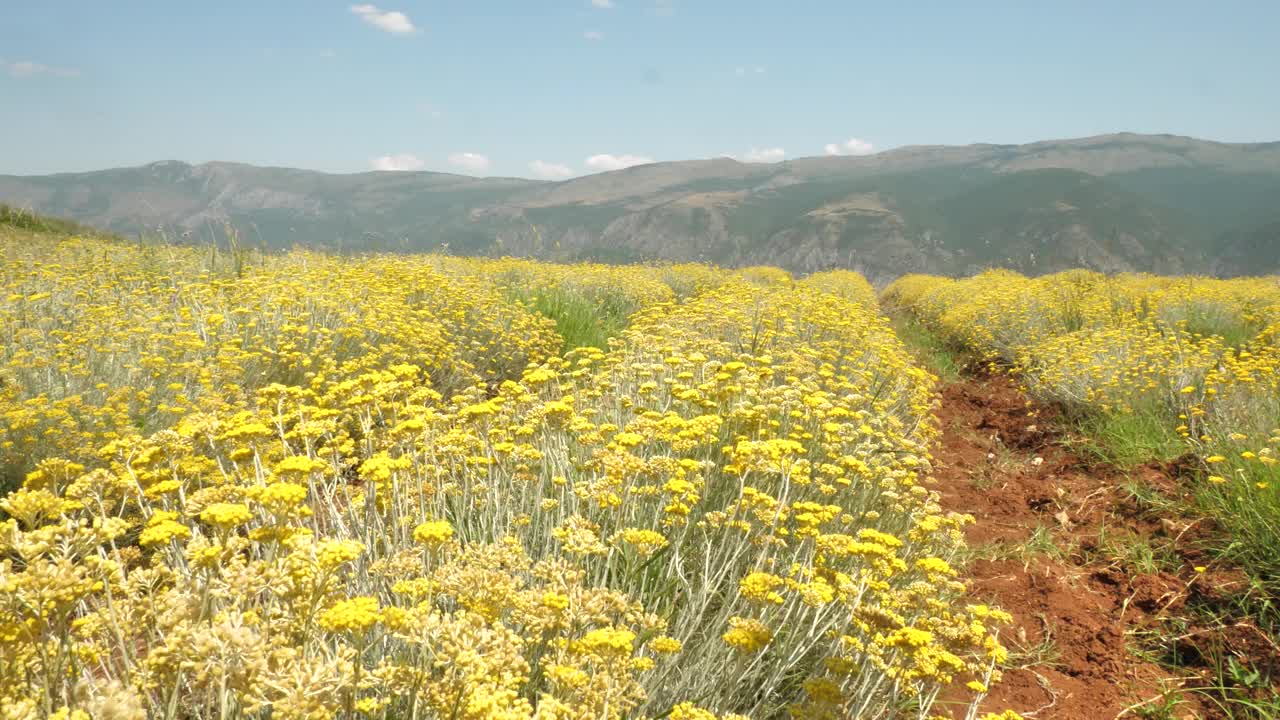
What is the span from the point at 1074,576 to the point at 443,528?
14.0ft

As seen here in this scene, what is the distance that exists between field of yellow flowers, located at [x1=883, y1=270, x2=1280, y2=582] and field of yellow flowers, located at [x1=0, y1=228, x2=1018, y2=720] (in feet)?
1.74

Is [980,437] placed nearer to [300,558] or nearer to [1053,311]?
[1053,311]

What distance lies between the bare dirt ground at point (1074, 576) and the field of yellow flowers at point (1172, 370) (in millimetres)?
355

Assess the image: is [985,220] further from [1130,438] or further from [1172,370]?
[1130,438]

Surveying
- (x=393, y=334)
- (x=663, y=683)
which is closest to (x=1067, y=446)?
(x=663, y=683)

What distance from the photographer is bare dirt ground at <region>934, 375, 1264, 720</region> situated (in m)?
3.29

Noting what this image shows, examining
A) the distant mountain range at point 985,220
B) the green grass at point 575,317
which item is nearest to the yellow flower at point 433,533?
the green grass at point 575,317

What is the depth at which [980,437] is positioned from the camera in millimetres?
7457

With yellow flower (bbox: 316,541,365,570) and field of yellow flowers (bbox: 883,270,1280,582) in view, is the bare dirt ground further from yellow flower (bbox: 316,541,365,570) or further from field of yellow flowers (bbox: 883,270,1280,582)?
yellow flower (bbox: 316,541,365,570)

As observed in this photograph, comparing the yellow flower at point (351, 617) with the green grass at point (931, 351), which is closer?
the yellow flower at point (351, 617)

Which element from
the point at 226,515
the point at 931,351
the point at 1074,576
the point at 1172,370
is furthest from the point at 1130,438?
the point at 226,515

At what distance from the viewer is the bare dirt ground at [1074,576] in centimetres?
329

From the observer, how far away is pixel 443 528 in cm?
174

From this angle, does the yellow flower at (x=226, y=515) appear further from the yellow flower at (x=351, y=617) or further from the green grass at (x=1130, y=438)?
the green grass at (x=1130, y=438)
